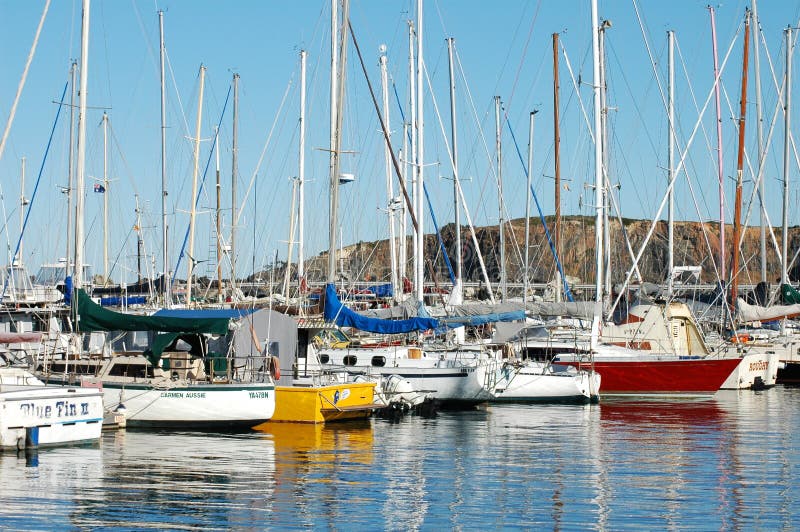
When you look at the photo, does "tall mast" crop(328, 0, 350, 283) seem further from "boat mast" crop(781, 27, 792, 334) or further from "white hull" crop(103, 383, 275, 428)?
"boat mast" crop(781, 27, 792, 334)

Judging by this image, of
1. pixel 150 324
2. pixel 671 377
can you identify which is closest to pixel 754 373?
pixel 671 377

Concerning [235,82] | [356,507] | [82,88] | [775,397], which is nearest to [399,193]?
[235,82]

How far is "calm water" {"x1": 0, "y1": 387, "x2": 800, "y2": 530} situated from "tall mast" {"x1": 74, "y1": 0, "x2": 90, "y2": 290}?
15.5 feet

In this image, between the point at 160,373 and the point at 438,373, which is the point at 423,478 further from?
the point at 438,373

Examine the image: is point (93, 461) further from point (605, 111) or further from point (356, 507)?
point (605, 111)

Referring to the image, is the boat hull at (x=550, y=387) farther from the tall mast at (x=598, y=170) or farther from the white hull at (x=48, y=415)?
the white hull at (x=48, y=415)

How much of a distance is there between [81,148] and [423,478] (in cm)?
1344

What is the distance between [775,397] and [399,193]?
16.8 metres

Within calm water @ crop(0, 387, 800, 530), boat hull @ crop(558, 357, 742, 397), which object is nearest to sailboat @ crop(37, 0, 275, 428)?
calm water @ crop(0, 387, 800, 530)

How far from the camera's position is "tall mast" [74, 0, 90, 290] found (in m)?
27.8

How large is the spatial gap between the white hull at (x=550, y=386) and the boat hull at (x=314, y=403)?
7.19 m

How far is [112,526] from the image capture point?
1528 cm

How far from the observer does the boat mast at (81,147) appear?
27.8m

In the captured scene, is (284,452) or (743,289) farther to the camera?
(743,289)
